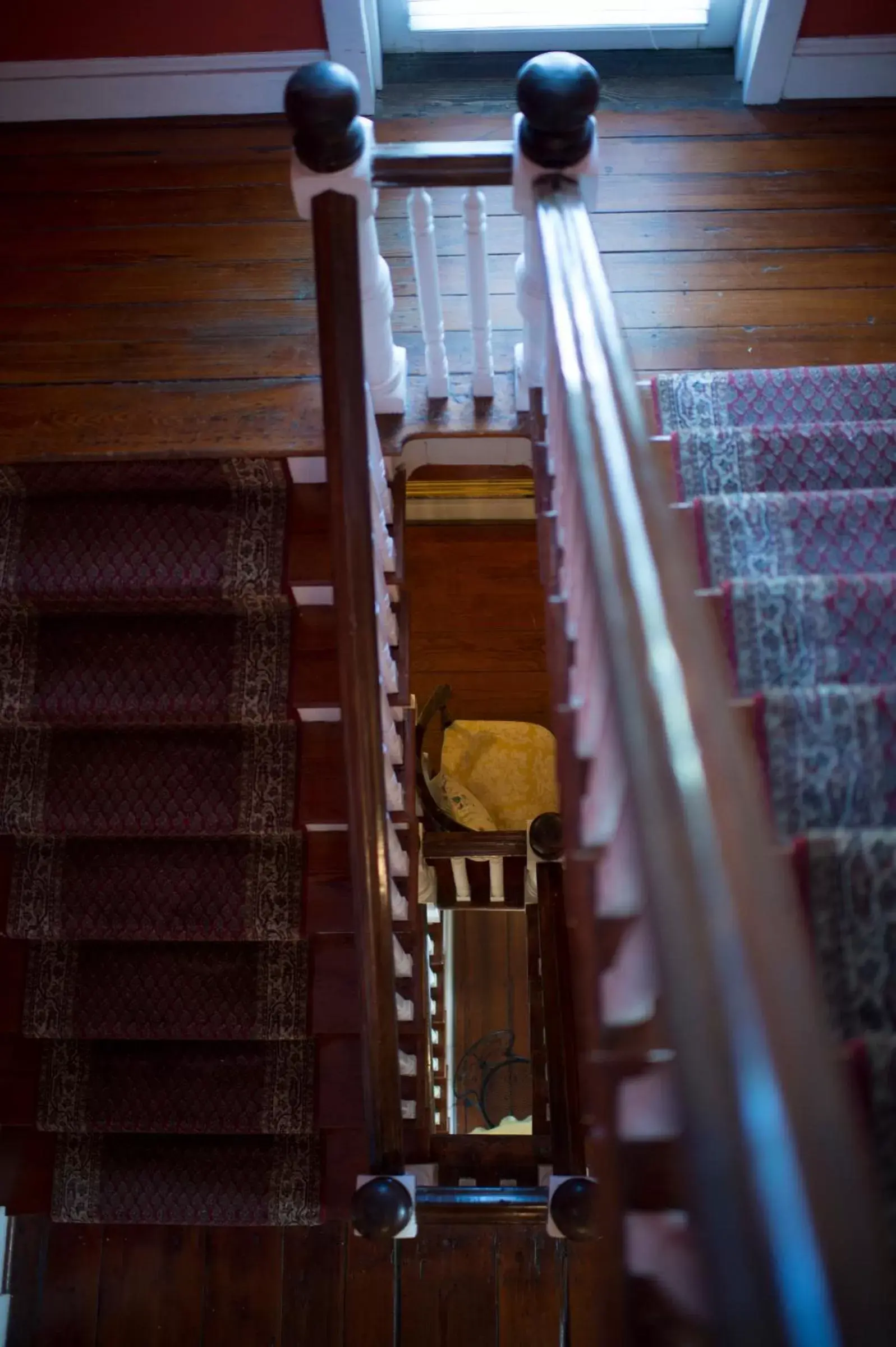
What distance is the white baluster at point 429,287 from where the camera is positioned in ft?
7.02

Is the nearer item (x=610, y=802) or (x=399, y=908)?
(x=610, y=802)

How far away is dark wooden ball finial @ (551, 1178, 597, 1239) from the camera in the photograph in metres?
2.33

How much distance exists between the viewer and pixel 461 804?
3605 mm

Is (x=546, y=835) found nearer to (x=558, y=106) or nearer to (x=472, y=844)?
(x=472, y=844)

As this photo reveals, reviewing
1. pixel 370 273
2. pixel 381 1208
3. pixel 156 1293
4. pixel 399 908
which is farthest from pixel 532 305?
pixel 156 1293

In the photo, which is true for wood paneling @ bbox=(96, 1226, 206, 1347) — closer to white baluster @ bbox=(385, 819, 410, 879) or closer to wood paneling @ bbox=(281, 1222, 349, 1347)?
wood paneling @ bbox=(281, 1222, 349, 1347)

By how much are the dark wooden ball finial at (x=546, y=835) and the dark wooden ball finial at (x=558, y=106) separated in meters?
1.81

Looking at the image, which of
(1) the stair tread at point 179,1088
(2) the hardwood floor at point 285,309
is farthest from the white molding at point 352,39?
(1) the stair tread at point 179,1088

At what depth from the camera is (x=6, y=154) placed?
327 centimetres

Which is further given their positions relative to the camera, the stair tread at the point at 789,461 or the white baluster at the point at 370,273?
the stair tread at the point at 789,461

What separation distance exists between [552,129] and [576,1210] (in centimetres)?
222

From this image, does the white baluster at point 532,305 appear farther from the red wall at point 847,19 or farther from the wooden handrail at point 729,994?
the red wall at point 847,19

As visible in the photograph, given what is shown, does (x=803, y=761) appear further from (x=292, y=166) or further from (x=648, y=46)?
(x=648, y=46)

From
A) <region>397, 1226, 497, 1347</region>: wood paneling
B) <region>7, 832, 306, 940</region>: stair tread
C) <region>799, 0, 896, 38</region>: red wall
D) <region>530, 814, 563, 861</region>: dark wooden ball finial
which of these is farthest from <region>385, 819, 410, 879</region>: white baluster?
<region>799, 0, 896, 38</region>: red wall
